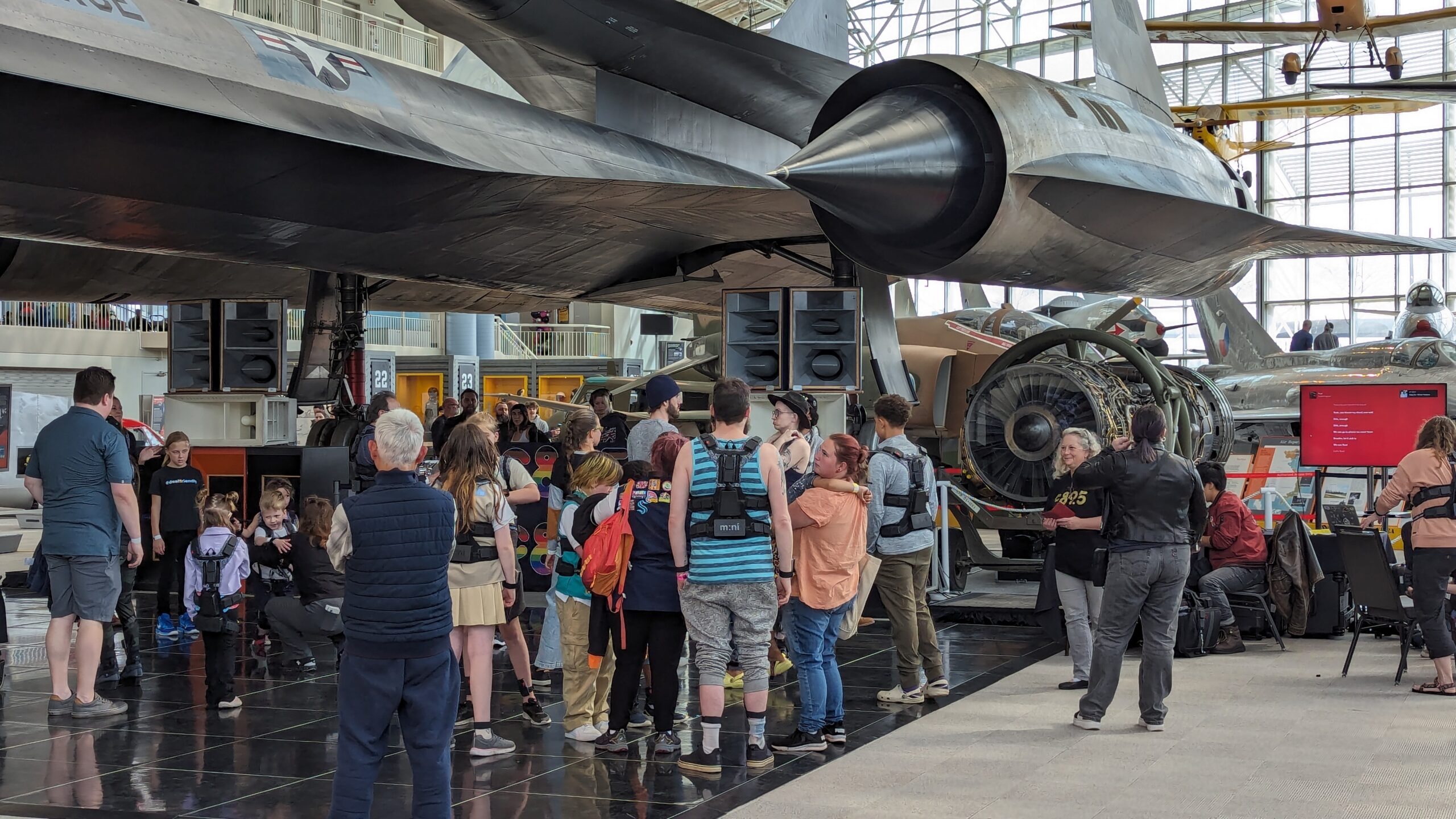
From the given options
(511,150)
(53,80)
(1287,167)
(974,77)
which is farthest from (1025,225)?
(1287,167)

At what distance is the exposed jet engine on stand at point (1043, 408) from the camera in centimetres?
1034

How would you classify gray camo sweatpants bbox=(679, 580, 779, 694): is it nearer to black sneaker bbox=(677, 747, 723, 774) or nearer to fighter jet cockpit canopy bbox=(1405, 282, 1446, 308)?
black sneaker bbox=(677, 747, 723, 774)

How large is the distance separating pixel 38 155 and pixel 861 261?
174 inches

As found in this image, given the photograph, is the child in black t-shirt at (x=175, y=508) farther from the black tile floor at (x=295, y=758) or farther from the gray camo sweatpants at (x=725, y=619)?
the gray camo sweatpants at (x=725, y=619)

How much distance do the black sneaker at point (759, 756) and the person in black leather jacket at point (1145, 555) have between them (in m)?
1.75

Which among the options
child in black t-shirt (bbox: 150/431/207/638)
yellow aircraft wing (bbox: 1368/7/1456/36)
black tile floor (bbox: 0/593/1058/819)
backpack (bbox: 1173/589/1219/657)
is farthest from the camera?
yellow aircraft wing (bbox: 1368/7/1456/36)

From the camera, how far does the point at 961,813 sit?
15.4ft

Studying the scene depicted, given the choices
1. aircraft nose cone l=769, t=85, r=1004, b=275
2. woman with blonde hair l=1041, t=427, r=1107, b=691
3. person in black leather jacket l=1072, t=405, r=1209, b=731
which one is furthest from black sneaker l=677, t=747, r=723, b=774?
aircraft nose cone l=769, t=85, r=1004, b=275

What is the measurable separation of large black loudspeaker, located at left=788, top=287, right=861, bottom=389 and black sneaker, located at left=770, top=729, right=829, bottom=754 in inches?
175

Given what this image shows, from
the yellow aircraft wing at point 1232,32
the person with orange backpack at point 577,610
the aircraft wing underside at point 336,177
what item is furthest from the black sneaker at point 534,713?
the yellow aircraft wing at point 1232,32

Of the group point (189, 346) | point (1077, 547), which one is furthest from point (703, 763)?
point (189, 346)

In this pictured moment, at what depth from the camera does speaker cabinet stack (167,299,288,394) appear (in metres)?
11.0

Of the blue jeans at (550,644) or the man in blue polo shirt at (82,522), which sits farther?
the blue jeans at (550,644)

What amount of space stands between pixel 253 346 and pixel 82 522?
5.03 metres
